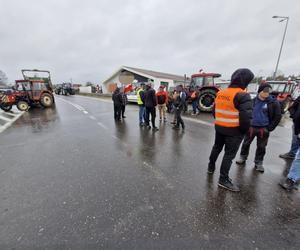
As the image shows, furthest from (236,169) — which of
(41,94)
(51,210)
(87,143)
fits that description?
(41,94)

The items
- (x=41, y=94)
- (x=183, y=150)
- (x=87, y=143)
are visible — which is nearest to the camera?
(x=183, y=150)

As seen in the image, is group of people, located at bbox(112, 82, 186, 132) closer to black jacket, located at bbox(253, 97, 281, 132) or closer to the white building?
black jacket, located at bbox(253, 97, 281, 132)

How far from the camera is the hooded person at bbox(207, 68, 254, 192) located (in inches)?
85.5

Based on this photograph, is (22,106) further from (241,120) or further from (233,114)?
(241,120)

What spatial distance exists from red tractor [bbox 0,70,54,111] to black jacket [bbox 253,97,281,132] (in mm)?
13536

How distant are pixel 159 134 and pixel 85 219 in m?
3.86

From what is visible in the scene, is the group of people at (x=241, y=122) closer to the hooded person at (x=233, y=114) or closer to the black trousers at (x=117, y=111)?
the hooded person at (x=233, y=114)

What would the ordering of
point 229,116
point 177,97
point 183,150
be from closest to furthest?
1. point 229,116
2. point 183,150
3. point 177,97

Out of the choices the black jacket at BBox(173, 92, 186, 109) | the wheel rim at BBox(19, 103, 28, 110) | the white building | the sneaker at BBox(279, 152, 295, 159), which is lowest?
the sneaker at BBox(279, 152, 295, 159)

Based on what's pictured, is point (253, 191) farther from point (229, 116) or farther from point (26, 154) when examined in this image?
point (26, 154)

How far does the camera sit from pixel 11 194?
2.33 meters

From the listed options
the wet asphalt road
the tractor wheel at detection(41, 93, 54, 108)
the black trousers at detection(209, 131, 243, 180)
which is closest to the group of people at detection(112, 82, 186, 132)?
the wet asphalt road

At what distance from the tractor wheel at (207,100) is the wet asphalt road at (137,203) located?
20.3ft

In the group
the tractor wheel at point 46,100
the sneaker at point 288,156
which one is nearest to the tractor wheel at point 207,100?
the sneaker at point 288,156
